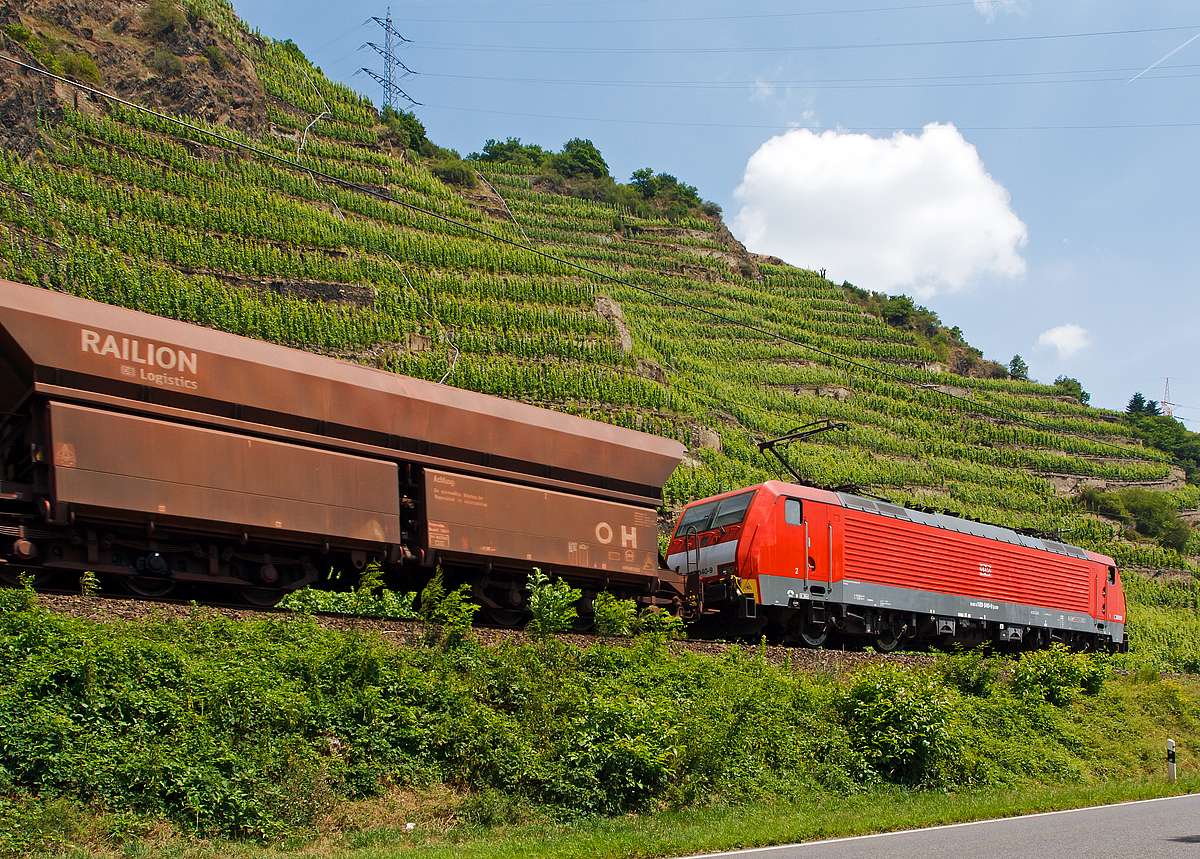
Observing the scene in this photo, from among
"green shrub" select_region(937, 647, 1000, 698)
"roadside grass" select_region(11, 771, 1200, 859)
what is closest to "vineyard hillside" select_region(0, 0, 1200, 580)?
"green shrub" select_region(937, 647, 1000, 698)

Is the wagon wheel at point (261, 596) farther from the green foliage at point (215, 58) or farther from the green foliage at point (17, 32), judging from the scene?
the green foliage at point (215, 58)

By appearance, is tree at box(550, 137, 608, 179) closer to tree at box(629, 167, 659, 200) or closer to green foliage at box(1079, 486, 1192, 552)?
tree at box(629, 167, 659, 200)

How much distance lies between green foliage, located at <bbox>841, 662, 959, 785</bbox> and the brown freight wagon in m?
4.79

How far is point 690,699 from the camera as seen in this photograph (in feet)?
41.7

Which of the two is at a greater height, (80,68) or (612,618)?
(80,68)

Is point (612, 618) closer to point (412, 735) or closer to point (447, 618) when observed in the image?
point (447, 618)

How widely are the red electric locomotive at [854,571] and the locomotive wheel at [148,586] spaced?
10.4 meters

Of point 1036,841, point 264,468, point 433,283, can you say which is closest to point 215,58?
point 433,283

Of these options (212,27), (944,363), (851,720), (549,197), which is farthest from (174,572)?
(944,363)

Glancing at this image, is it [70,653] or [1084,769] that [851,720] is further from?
[70,653]

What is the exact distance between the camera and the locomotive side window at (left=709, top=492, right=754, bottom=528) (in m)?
18.1

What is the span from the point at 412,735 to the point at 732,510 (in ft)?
33.9

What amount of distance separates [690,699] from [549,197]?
8356cm

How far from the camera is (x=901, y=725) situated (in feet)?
44.1
